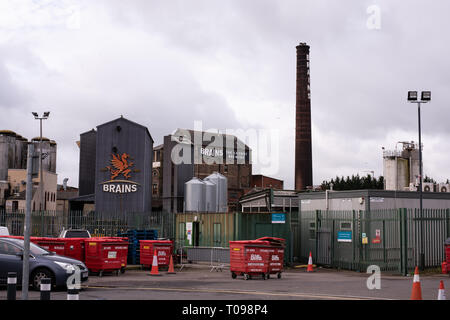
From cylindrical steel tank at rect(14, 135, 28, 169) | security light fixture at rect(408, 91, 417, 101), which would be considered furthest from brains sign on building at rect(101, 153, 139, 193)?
security light fixture at rect(408, 91, 417, 101)

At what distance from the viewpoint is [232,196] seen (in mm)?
79188

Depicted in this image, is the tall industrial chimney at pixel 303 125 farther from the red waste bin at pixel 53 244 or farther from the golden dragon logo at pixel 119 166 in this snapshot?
the red waste bin at pixel 53 244

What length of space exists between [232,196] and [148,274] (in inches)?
2188

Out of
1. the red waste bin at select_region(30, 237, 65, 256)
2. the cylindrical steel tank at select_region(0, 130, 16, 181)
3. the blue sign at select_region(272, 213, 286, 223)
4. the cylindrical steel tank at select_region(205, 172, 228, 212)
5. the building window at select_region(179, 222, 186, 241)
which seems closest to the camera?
the red waste bin at select_region(30, 237, 65, 256)

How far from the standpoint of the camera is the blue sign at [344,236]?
86.9 ft

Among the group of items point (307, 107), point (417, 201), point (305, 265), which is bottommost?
point (305, 265)

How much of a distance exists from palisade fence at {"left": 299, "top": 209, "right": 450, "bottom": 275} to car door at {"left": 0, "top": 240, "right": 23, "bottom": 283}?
14707mm

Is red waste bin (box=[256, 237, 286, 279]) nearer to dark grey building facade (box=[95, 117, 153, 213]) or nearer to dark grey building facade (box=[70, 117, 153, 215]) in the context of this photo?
dark grey building facade (box=[70, 117, 153, 215])

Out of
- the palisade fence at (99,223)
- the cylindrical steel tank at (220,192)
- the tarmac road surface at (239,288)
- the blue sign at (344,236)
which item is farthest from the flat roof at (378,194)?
the cylindrical steel tank at (220,192)

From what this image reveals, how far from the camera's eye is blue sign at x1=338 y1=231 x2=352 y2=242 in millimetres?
26500

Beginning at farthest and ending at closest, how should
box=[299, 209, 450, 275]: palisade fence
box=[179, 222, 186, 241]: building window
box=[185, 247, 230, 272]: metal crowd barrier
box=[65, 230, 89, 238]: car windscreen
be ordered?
box=[179, 222, 186, 241]: building window
box=[185, 247, 230, 272]: metal crowd barrier
box=[65, 230, 89, 238]: car windscreen
box=[299, 209, 450, 275]: palisade fence
